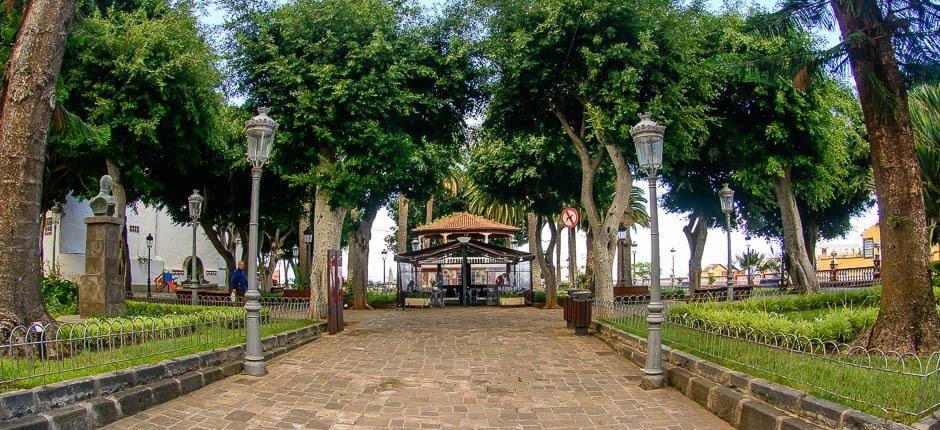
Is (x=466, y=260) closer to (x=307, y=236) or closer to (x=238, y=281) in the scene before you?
(x=307, y=236)

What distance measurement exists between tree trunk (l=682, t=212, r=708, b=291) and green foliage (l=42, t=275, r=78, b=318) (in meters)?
20.3

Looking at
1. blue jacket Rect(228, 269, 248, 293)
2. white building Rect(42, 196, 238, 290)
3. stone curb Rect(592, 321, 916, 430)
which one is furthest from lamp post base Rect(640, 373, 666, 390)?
white building Rect(42, 196, 238, 290)

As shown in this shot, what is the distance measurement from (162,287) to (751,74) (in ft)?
108

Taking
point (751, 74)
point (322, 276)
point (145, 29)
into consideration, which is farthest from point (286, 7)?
point (751, 74)

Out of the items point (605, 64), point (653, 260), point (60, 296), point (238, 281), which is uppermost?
point (605, 64)

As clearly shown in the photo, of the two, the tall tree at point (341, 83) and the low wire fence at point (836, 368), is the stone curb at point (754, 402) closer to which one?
the low wire fence at point (836, 368)

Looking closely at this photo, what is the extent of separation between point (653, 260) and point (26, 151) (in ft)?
26.6

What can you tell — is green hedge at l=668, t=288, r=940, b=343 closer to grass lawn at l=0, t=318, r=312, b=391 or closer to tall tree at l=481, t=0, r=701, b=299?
tall tree at l=481, t=0, r=701, b=299

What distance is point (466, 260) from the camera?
85.1 ft

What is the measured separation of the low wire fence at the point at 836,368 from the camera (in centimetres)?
479

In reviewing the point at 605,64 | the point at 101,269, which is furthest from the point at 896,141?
the point at 101,269

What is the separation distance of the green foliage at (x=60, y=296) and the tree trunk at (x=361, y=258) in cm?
981

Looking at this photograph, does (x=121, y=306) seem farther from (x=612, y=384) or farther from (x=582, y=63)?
(x=582, y=63)

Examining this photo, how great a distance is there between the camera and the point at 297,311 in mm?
15922
